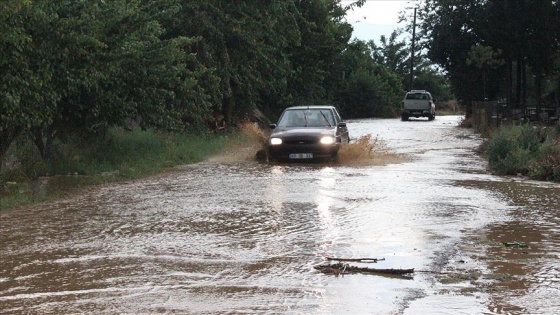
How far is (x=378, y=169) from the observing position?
64.2ft

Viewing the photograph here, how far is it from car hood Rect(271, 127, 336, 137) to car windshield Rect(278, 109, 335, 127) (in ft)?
1.26

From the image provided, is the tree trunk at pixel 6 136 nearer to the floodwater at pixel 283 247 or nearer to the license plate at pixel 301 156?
the floodwater at pixel 283 247

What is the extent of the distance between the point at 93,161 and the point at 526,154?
31.1 ft

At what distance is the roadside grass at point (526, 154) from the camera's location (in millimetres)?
17109

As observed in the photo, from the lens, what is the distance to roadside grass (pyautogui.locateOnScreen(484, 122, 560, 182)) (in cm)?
1711

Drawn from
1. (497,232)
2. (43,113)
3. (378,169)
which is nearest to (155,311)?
(497,232)

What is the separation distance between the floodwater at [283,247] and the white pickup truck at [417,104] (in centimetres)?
3703

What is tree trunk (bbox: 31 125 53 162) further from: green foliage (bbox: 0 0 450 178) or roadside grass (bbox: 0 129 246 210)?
roadside grass (bbox: 0 129 246 210)

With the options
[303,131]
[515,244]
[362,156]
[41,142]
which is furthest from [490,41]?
[515,244]

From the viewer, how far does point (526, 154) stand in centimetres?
1844

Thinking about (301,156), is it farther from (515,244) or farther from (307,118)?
(515,244)

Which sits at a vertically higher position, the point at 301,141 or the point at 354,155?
the point at 301,141

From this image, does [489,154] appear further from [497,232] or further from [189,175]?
[497,232]

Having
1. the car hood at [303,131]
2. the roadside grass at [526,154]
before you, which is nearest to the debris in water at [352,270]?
the roadside grass at [526,154]
